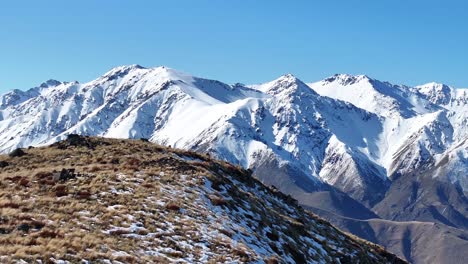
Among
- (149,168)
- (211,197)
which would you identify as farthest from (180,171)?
(211,197)

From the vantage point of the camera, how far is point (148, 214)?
111ft

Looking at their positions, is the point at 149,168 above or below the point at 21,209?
above

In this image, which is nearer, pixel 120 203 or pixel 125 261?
pixel 125 261

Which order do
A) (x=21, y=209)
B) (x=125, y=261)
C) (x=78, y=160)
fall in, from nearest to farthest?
(x=125, y=261), (x=21, y=209), (x=78, y=160)

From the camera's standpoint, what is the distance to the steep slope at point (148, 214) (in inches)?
1110

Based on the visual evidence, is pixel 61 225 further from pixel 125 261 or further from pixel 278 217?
pixel 278 217

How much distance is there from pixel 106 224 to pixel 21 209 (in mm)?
5150

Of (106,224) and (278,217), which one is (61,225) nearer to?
(106,224)

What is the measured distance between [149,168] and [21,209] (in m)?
13.9

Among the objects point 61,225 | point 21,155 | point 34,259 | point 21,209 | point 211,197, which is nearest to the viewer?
point 34,259

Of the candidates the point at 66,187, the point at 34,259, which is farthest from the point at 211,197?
the point at 34,259

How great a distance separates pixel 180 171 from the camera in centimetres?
4491

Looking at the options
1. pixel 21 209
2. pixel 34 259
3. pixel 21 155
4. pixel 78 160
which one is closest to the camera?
pixel 34 259

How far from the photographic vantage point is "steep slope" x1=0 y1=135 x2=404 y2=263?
92.5 feet
